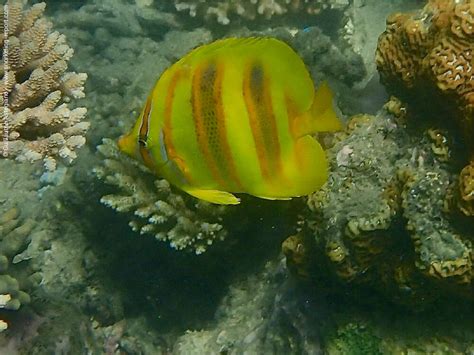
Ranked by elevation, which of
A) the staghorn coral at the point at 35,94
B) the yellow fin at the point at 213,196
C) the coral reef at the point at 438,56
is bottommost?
the staghorn coral at the point at 35,94

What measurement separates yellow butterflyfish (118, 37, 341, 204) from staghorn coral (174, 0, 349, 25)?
3234 mm

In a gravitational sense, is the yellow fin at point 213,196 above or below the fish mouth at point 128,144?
below

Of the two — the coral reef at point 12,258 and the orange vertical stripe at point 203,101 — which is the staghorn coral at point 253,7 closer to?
the coral reef at point 12,258

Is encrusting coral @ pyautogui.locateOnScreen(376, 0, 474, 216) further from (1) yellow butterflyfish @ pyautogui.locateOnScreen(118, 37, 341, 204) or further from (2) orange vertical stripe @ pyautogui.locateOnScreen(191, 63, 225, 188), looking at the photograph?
(2) orange vertical stripe @ pyautogui.locateOnScreen(191, 63, 225, 188)

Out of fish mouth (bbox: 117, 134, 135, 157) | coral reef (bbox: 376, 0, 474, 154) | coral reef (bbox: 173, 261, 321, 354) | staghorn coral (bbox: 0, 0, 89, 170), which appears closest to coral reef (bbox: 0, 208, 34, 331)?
staghorn coral (bbox: 0, 0, 89, 170)

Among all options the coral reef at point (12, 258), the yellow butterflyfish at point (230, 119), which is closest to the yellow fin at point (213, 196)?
the yellow butterflyfish at point (230, 119)

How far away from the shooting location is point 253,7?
212 inches

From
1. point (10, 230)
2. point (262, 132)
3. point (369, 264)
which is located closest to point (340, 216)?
point (369, 264)

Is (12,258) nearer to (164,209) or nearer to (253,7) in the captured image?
(164,209)

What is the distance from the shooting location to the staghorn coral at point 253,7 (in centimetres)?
534

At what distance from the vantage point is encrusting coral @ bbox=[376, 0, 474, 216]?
8.49 feet

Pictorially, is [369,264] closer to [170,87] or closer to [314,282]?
[314,282]

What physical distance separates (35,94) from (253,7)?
8.70 ft

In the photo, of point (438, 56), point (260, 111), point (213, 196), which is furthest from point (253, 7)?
point (213, 196)
